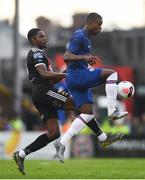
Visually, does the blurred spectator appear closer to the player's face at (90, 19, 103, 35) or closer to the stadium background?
the stadium background

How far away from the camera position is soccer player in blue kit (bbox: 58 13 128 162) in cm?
1450

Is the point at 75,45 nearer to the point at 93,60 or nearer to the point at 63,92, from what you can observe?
the point at 93,60

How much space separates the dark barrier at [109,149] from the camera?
2716cm

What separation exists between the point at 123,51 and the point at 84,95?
52275 millimetres

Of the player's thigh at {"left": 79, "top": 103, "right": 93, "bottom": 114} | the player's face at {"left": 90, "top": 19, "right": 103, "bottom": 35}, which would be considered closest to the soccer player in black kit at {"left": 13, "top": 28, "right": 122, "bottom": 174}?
the player's thigh at {"left": 79, "top": 103, "right": 93, "bottom": 114}

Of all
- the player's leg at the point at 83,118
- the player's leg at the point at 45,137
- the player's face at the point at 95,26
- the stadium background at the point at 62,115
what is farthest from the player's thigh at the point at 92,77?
the stadium background at the point at 62,115

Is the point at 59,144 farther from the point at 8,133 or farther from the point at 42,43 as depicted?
the point at 8,133

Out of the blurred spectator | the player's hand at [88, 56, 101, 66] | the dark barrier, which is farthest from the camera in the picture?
the blurred spectator

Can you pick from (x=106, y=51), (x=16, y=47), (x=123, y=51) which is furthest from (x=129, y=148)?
(x=123, y=51)

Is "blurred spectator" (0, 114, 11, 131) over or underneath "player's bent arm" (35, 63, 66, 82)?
underneath

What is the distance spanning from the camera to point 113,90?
14570 millimetres

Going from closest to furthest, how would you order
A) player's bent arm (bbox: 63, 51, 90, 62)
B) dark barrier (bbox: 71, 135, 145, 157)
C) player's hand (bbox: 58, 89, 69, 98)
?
player's bent arm (bbox: 63, 51, 90, 62) → player's hand (bbox: 58, 89, 69, 98) → dark barrier (bbox: 71, 135, 145, 157)

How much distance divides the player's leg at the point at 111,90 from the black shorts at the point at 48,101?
871mm

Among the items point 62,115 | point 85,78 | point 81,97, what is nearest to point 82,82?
point 85,78
